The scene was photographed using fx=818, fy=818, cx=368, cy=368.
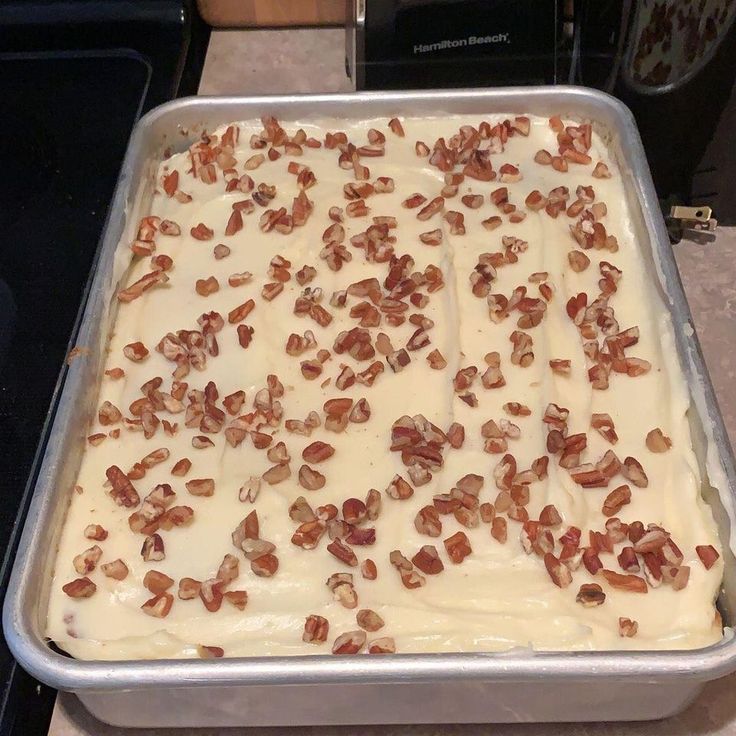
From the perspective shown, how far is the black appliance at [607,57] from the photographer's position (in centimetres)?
88

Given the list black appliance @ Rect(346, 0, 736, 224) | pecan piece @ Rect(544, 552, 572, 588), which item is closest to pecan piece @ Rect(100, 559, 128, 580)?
pecan piece @ Rect(544, 552, 572, 588)

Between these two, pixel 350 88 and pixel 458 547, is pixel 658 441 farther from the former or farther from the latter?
pixel 350 88

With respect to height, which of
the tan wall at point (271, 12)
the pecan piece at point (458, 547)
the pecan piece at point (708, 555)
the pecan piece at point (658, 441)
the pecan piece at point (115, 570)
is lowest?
the pecan piece at point (115, 570)

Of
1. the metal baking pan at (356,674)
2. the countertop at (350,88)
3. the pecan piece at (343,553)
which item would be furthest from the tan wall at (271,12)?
the pecan piece at (343,553)

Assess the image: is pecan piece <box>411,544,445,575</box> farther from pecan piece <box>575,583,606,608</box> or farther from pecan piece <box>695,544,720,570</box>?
pecan piece <box>695,544,720,570</box>

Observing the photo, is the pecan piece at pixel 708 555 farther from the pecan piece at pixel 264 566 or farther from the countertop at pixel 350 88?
the pecan piece at pixel 264 566

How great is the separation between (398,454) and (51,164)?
65cm

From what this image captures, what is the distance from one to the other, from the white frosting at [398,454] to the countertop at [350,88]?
0.09 m

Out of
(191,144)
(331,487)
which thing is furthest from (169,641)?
(191,144)

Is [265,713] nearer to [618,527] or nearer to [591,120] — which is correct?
[618,527]

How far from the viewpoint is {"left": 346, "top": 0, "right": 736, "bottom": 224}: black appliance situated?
883 mm

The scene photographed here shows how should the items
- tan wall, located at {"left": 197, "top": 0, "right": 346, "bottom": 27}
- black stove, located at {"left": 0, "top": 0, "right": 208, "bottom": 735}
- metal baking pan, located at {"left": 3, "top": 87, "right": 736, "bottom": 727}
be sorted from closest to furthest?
metal baking pan, located at {"left": 3, "top": 87, "right": 736, "bottom": 727} < black stove, located at {"left": 0, "top": 0, "right": 208, "bottom": 735} < tan wall, located at {"left": 197, "top": 0, "right": 346, "bottom": 27}

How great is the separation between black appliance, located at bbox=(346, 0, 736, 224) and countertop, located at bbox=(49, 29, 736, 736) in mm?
74

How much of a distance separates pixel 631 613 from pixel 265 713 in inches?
12.1
